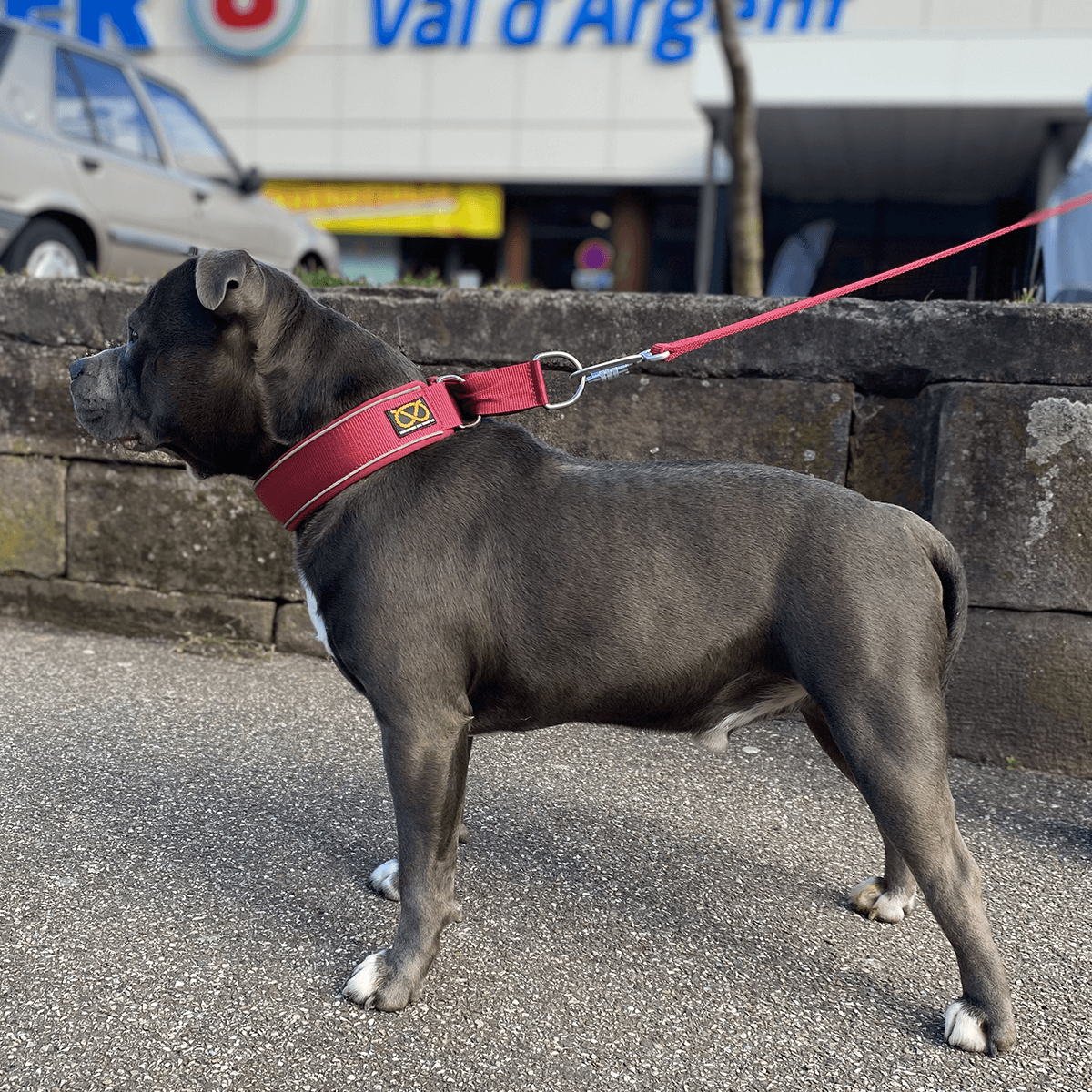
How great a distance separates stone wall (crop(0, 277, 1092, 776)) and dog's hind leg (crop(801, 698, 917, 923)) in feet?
4.00

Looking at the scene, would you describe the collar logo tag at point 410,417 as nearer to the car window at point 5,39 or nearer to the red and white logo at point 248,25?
the car window at point 5,39

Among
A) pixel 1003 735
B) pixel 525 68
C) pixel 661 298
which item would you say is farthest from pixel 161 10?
pixel 1003 735

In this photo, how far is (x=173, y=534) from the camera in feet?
15.0

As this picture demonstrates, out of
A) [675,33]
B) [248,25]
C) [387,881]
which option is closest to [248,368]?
Result: [387,881]

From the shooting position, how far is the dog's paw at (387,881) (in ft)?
9.13

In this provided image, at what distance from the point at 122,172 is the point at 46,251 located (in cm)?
95

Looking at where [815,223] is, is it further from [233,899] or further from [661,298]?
[233,899]

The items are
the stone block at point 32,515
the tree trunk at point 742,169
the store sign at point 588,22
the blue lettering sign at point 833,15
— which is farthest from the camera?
the store sign at point 588,22

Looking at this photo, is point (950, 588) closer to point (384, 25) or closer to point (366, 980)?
point (366, 980)

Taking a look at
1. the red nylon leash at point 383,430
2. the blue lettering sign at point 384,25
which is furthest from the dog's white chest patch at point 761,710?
the blue lettering sign at point 384,25

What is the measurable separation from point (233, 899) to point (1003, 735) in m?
2.76

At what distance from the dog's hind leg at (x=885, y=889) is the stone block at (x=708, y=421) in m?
1.46

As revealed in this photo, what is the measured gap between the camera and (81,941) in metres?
2.49

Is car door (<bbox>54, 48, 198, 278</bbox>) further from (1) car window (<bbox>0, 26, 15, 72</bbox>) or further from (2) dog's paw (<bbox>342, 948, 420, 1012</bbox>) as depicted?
(2) dog's paw (<bbox>342, 948, 420, 1012</bbox>)
